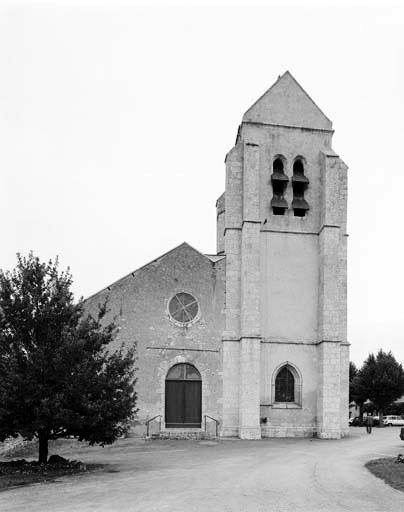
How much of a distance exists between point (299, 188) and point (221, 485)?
19.3 m

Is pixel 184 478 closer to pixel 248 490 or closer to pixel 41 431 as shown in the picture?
pixel 248 490

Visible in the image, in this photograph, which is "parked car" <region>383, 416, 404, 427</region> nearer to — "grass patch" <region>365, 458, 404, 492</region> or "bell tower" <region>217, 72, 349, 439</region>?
"bell tower" <region>217, 72, 349, 439</region>

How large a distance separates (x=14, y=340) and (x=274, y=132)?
17.5 meters

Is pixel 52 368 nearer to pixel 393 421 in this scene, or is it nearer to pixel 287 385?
pixel 287 385

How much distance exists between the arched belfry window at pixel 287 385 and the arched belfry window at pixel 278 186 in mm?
7034

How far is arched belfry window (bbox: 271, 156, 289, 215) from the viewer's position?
1226 inches

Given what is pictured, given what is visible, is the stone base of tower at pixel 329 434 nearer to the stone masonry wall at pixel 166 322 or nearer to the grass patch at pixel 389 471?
the stone masonry wall at pixel 166 322

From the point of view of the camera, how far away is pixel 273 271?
1211 inches

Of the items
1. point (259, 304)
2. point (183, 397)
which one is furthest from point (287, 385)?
point (183, 397)

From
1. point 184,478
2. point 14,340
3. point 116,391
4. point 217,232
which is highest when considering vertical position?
point 217,232

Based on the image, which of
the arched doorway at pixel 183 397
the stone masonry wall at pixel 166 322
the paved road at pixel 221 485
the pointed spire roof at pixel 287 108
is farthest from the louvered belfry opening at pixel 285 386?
the pointed spire roof at pixel 287 108

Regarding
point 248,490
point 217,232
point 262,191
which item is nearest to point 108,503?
point 248,490

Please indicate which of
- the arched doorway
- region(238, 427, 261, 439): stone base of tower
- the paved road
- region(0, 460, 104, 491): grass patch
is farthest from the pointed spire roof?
region(0, 460, 104, 491): grass patch

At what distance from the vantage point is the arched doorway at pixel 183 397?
95.2ft
